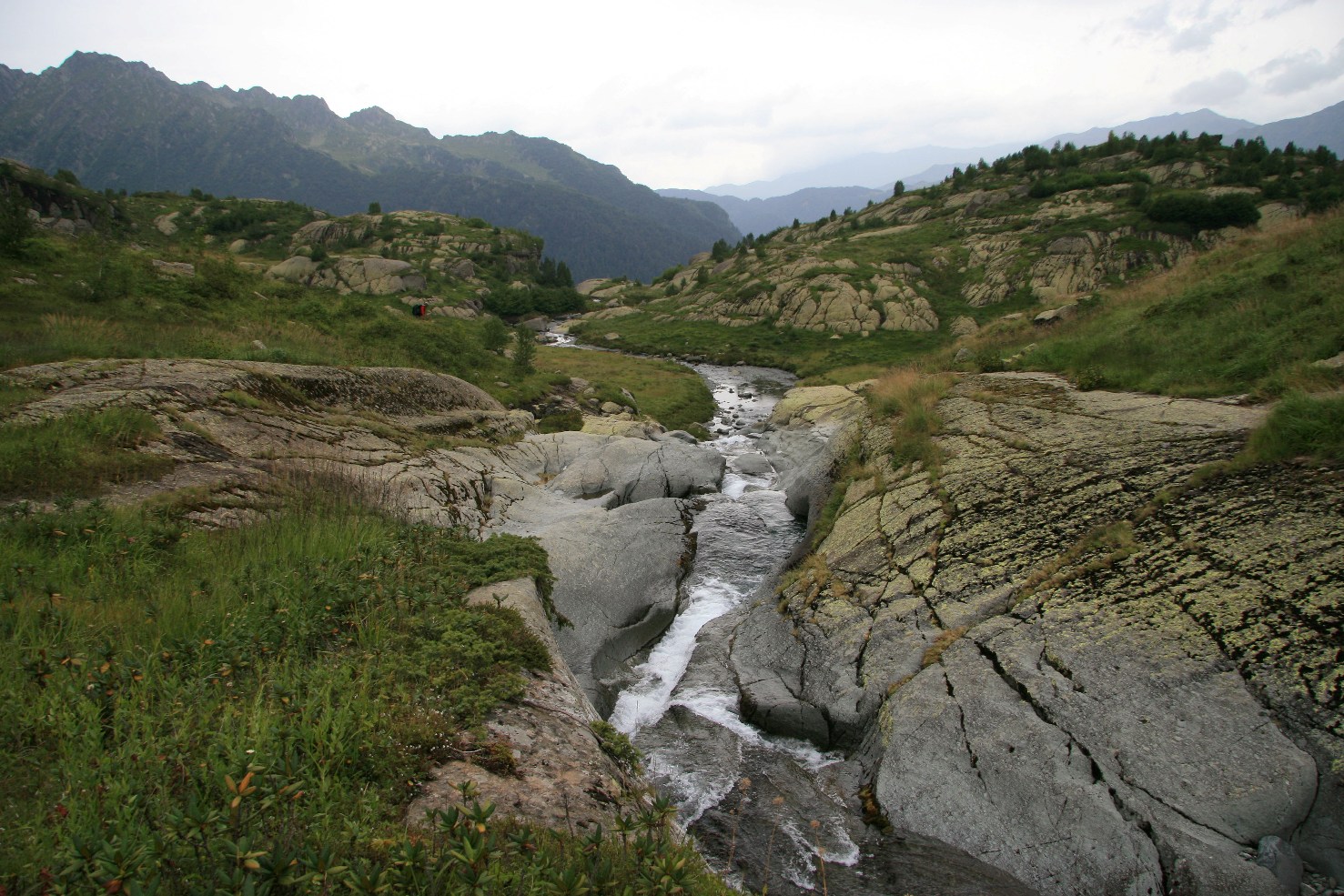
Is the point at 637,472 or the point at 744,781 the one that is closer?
the point at 744,781

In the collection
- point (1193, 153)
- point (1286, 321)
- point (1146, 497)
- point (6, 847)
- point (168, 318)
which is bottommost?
point (1146, 497)

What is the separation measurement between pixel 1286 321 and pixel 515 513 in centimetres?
Answer: 2068

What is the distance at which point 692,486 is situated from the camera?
2467 cm

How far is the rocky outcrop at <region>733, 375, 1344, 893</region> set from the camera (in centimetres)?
729


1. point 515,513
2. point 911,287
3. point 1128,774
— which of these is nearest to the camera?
point 1128,774

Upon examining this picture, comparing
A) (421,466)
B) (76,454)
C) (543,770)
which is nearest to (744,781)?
(543,770)

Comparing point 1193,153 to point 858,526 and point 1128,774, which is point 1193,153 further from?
point 1128,774

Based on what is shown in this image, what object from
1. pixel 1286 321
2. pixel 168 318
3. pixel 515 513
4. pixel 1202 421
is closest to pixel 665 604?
pixel 515 513

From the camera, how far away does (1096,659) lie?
360 inches

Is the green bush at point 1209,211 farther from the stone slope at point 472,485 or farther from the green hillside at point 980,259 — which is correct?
the stone slope at point 472,485

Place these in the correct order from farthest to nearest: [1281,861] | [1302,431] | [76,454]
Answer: [1302,431], [76,454], [1281,861]

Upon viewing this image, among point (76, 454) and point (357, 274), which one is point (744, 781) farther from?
point (357, 274)

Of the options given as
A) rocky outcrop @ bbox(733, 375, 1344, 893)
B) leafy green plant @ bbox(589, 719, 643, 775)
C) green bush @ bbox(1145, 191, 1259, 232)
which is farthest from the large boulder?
green bush @ bbox(1145, 191, 1259, 232)

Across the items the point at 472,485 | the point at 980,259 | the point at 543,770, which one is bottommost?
the point at 543,770
